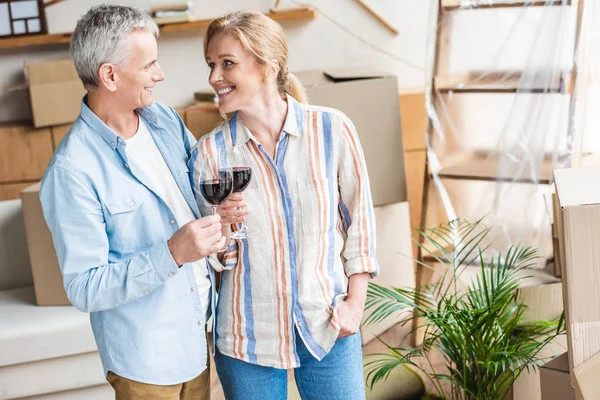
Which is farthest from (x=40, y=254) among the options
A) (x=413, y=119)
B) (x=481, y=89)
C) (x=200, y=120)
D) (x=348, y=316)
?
(x=413, y=119)

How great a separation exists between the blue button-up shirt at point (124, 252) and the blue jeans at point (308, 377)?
3.6 inches

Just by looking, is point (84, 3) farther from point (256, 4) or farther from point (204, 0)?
point (256, 4)

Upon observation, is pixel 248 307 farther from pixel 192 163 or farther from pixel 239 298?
pixel 192 163

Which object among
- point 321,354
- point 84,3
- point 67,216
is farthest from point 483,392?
point 84,3

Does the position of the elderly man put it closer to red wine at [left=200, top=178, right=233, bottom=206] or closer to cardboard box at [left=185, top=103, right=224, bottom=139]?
red wine at [left=200, top=178, right=233, bottom=206]

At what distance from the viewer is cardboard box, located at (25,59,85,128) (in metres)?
3.78

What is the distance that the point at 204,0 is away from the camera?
166 inches

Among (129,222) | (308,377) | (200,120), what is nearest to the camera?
(129,222)

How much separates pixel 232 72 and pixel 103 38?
27 cm

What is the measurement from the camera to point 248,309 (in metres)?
1.63

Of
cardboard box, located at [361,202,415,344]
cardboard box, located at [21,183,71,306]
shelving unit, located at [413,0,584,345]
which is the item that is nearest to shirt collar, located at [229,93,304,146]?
cardboard box, located at [21,183,71,306]

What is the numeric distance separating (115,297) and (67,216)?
0.18 meters

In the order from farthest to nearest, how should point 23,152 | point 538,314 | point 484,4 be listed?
point 23,152
point 484,4
point 538,314

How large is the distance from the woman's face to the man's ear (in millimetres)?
193
